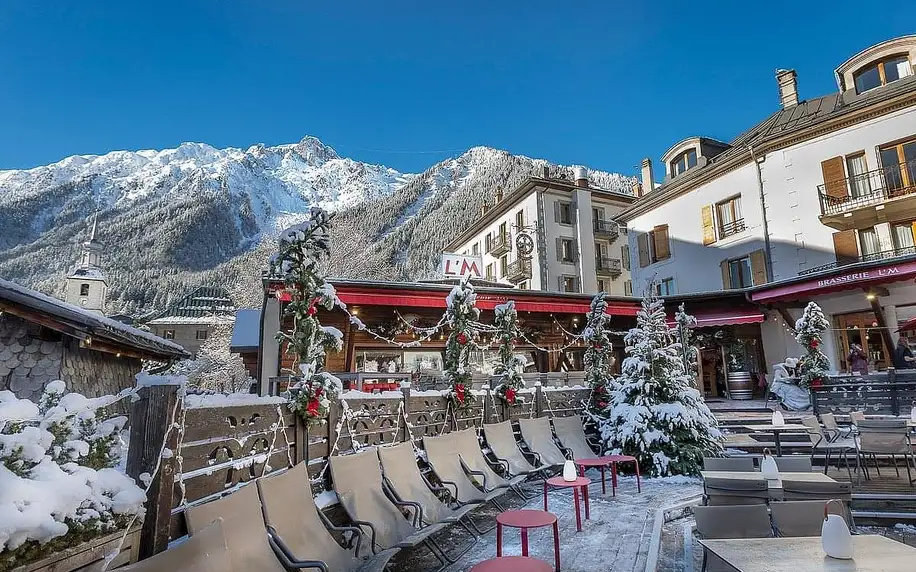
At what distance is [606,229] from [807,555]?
87.9ft

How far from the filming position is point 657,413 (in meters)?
8.02

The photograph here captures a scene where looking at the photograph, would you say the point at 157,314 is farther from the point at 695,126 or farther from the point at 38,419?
the point at 38,419

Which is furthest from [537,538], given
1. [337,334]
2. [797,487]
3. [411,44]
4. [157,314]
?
[157,314]

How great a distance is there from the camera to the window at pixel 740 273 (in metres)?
18.1

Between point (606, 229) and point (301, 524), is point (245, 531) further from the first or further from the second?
point (606, 229)

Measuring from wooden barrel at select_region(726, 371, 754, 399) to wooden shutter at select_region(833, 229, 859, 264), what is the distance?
184 inches

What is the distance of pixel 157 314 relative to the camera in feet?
118

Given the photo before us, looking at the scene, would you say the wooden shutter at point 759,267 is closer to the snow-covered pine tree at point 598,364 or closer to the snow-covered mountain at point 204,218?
the snow-covered pine tree at point 598,364

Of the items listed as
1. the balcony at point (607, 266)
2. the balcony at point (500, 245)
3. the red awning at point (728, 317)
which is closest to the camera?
the red awning at point (728, 317)

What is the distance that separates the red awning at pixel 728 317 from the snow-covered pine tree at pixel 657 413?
8.14 metres

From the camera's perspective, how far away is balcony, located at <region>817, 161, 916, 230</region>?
14.1m

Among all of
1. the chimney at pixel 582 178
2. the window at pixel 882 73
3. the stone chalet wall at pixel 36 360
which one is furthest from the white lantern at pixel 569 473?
the chimney at pixel 582 178

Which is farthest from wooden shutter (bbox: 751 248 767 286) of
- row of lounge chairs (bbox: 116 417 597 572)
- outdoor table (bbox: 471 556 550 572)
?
outdoor table (bbox: 471 556 550 572)

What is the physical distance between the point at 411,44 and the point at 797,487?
2325 centimetres
